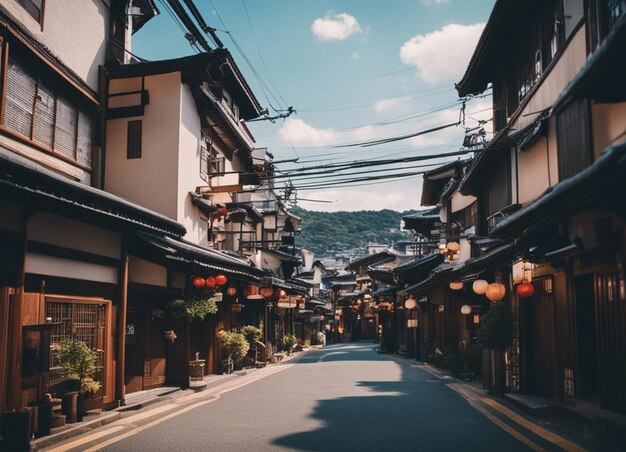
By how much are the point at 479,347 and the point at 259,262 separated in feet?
87.5

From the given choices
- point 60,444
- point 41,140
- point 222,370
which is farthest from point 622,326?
point 222,370

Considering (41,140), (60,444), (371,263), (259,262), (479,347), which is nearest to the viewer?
(60,444)

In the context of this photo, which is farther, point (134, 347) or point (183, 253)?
point (134, 347)

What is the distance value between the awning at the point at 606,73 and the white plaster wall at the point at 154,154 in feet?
56.4

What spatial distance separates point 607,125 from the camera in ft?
38.2

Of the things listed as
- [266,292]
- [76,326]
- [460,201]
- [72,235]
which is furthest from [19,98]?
[460,201]

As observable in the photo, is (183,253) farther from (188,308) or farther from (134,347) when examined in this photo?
(134,347)

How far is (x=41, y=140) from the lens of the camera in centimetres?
1673

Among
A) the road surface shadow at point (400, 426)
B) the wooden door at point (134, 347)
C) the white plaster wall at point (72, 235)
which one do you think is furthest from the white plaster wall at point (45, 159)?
the road surface shadow at point (400, 426)

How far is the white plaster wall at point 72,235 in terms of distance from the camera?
13109 millimetres

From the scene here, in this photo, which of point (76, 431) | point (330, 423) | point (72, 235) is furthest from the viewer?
point (72, 235)

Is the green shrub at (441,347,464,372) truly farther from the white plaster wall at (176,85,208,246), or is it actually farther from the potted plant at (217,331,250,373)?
the white plaster wall at (176,85,208,246)

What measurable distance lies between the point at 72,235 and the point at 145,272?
4995mm

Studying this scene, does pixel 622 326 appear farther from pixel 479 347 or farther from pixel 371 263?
pixel 371 263
